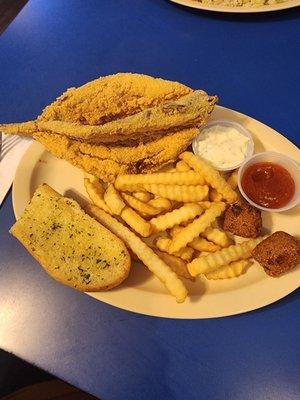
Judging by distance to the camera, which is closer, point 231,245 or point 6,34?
point 231,245

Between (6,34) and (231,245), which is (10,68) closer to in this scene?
(6,34)

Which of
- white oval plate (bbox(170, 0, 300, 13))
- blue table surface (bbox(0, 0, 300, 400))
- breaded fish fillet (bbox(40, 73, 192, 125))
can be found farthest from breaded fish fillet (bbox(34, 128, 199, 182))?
white oval plate (bbox(170, 0, 300, 13))

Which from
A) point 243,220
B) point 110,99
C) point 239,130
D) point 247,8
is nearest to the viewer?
point 243,220

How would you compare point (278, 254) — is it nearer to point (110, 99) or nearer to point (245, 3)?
point (110, 99)

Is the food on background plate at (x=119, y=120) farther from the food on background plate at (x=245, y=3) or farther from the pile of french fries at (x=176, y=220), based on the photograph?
the food on background plate at (x=245, y=3)

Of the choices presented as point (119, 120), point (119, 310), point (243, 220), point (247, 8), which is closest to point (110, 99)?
point (119, 120)

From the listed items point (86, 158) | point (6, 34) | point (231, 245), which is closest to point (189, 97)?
point (86, 158)
